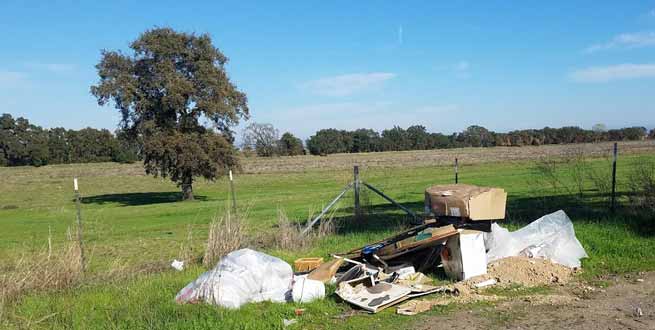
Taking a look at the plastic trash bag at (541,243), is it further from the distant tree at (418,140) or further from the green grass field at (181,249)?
the distant tree at (418,140)

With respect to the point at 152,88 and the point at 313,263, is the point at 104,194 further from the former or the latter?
the point at 313,263

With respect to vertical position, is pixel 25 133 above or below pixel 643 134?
above

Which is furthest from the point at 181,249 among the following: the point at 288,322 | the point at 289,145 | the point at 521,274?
the point at 289,145

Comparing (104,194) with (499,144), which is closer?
(104,194)

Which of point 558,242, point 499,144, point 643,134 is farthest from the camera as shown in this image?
point 499,144

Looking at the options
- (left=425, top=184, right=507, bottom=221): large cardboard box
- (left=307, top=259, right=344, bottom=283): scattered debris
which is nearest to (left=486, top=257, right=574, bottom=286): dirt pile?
(left=425, top=184, right=507, bottom=221): large cardboard box

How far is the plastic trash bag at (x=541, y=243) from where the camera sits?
781 cm

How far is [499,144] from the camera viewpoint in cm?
10275

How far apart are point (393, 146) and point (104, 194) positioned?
3095 inches

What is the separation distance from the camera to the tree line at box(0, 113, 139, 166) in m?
85.2

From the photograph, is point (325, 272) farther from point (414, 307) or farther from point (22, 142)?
point (22, 142)

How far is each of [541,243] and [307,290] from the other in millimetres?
3883

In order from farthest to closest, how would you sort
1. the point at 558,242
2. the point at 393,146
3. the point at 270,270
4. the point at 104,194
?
1. the point at 393,146
2. the point at 104,194
3. the point at 558,242
4. the point at 270,270

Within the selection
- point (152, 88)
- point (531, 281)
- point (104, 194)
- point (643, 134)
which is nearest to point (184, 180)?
point (152, 88)
